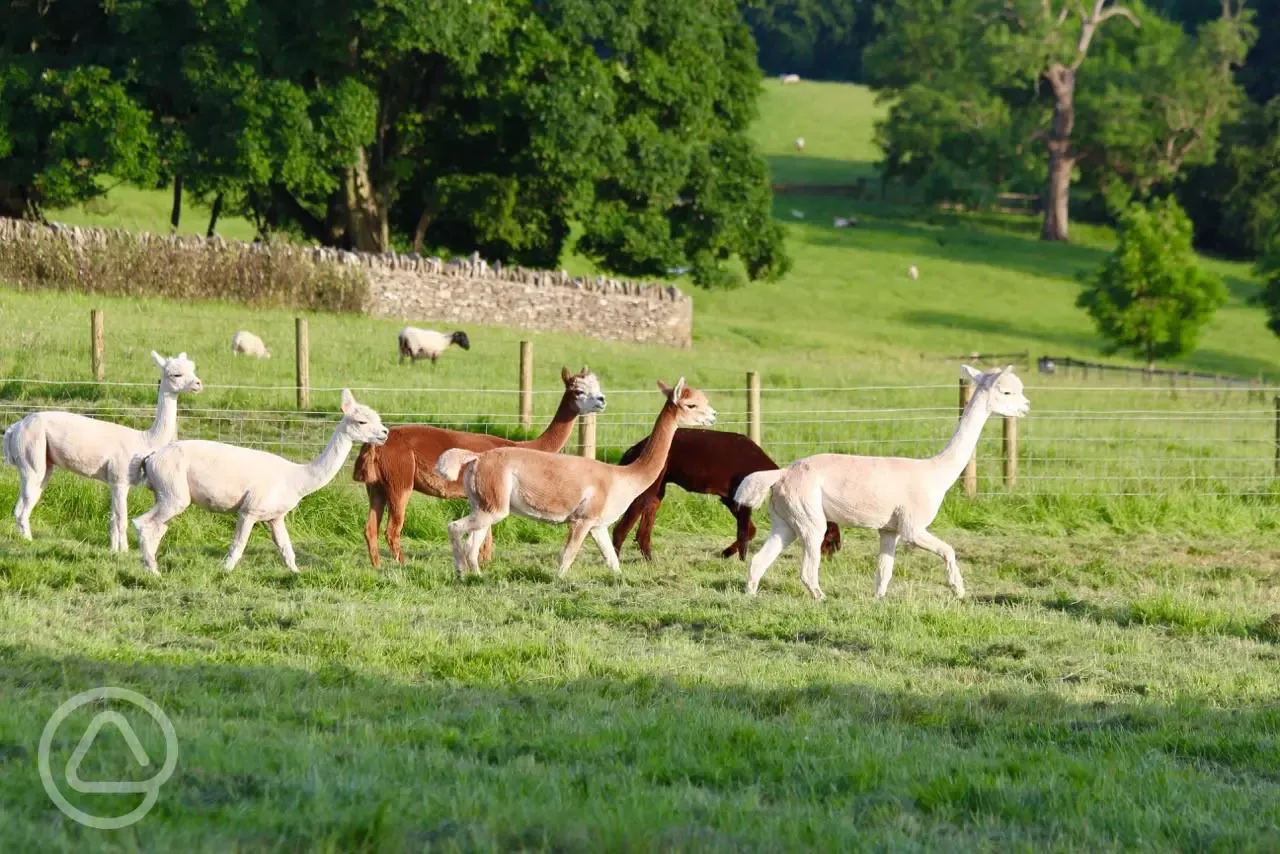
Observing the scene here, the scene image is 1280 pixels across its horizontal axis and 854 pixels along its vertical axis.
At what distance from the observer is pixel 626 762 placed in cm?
685

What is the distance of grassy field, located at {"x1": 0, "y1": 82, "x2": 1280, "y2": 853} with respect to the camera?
19.5ft

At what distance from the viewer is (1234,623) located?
11.2 metres

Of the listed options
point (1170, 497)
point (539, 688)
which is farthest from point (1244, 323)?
point (539, 688)

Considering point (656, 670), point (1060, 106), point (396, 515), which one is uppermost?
point (1060, 106)

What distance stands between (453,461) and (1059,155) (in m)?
66.1

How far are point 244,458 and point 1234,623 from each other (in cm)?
671

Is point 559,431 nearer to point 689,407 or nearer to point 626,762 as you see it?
point 689,407

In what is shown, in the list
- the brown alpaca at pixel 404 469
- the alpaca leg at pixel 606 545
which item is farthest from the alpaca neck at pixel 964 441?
the brown alpaca at pixel 404 469

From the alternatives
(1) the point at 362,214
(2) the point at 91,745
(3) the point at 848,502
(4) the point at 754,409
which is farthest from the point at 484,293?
(2) the point at 91,745

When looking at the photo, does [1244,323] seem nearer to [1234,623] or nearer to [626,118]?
[626,118]

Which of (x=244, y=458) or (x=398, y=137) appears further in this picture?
(x=398, y=137)

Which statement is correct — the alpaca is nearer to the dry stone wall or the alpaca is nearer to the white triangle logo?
the white triangle logo

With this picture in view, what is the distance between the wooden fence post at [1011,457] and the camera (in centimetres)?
1778

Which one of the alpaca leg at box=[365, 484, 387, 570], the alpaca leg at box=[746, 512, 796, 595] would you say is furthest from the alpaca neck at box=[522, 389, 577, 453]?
the alpaca leg at box=[746, 512, 796, 595]
